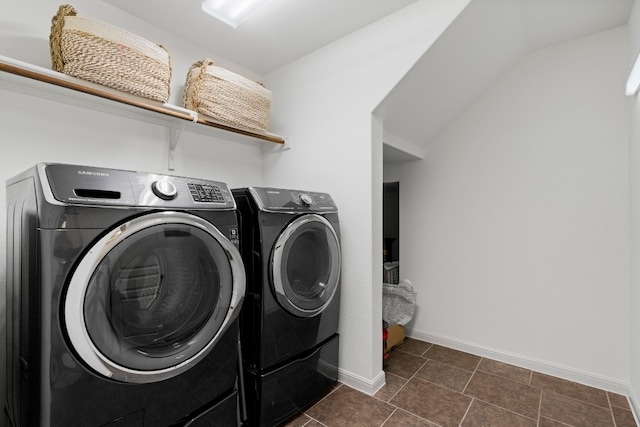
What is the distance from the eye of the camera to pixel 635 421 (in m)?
1.68

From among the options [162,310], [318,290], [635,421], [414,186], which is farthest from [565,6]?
[162,310]

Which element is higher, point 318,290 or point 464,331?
point 318,290

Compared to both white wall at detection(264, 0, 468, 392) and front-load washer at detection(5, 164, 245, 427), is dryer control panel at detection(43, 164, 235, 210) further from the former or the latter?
white wall at detection(264, 0, 468, 392)

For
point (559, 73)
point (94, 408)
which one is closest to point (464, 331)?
point (559, 73)

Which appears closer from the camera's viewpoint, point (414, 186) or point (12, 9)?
point (12, 9)

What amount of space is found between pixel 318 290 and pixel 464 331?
61.5 inches

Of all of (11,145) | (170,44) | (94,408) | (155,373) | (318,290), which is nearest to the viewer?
(94,408)

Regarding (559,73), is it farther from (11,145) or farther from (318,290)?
(11,145)

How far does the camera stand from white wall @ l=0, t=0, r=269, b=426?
1.46m

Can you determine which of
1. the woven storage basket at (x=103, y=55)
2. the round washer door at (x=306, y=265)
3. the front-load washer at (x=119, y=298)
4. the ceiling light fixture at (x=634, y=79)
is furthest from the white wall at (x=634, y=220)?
the woven storage basket at (x=103, y=55)

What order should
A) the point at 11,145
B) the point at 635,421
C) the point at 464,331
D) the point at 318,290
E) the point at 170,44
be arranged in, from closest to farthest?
the point at 11,145, the point at 635,421, the point at 318,290, the point at 170,44, the point at 464,331

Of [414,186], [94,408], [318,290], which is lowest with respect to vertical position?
[94,408]

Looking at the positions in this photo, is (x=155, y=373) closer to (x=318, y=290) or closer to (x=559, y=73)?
(x=318, y=290)

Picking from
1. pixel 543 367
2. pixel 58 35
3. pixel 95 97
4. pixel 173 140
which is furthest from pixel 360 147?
pixel 543 367
